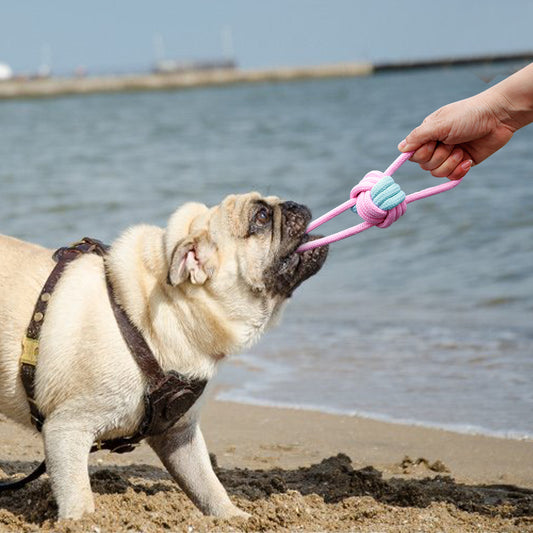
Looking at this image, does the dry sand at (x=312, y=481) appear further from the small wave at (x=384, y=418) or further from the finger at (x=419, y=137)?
the finger at (x=419, y=137)

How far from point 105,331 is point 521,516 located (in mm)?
2005

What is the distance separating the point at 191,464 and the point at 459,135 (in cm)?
196

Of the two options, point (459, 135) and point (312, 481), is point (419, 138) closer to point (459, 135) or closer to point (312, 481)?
point (459, 135)

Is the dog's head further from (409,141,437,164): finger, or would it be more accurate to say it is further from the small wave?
the small wave

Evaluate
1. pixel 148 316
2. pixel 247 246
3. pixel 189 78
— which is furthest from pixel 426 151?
pixel 189 78

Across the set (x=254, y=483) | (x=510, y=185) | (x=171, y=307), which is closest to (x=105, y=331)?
(x=171, y=307)

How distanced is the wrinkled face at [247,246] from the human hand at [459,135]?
658mm

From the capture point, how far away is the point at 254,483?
4891 millimetres

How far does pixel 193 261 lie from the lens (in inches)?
159

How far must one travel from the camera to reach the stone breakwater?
286 ft

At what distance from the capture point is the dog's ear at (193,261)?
3932mm

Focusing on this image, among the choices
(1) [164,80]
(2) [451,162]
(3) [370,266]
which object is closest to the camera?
(2) [451,162]

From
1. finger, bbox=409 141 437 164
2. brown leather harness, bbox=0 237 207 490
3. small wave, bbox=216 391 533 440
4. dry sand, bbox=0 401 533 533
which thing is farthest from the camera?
small wave, bbox=216 391 533 440

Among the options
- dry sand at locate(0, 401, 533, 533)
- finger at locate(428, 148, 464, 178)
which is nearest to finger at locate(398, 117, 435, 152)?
finger at locate(428, 148, 464, 178)
